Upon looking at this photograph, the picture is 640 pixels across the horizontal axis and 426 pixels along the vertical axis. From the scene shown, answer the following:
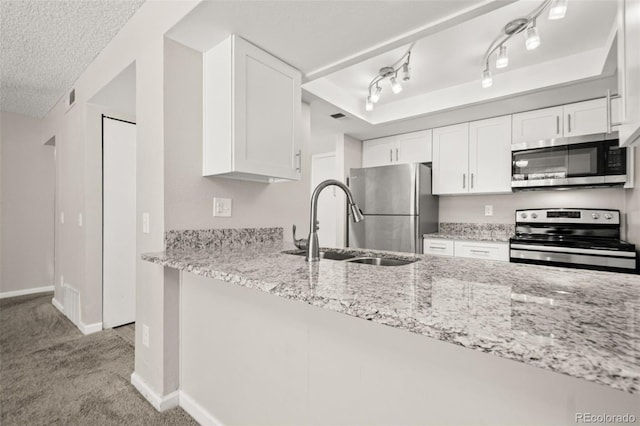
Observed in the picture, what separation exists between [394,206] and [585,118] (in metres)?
1.86

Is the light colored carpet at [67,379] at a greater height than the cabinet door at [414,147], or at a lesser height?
lesser

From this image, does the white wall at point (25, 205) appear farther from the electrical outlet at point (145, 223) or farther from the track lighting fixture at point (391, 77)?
the track lighting fixture at point (391, 77)

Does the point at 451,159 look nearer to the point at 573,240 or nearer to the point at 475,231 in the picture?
the point at 475,231

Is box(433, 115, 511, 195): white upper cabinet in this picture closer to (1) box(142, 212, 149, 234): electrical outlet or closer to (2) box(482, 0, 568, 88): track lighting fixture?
(2) box(482, 0, 568, 88): track lighting fixture

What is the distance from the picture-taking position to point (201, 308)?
5.42ft

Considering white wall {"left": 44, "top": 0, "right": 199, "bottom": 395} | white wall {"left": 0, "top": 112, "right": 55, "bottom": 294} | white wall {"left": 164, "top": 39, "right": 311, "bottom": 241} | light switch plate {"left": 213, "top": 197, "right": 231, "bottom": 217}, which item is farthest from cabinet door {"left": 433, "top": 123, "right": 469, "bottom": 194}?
white wall {"left": 0, "top": 112, "right": 55, "bottom": 294}

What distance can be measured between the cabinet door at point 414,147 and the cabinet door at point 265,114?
83.1 inches

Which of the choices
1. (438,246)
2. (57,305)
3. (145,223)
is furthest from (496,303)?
(57,305)

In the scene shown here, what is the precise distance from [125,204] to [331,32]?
100 inches

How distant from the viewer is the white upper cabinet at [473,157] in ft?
10.3

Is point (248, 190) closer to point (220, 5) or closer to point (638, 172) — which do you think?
point (220, 5)

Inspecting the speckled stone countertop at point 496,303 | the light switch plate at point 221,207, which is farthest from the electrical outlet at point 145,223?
the speckled stone countertop at point 496,303

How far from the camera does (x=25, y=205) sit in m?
4.05

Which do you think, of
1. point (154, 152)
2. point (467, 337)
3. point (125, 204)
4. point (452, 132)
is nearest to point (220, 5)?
point (154, 152)
